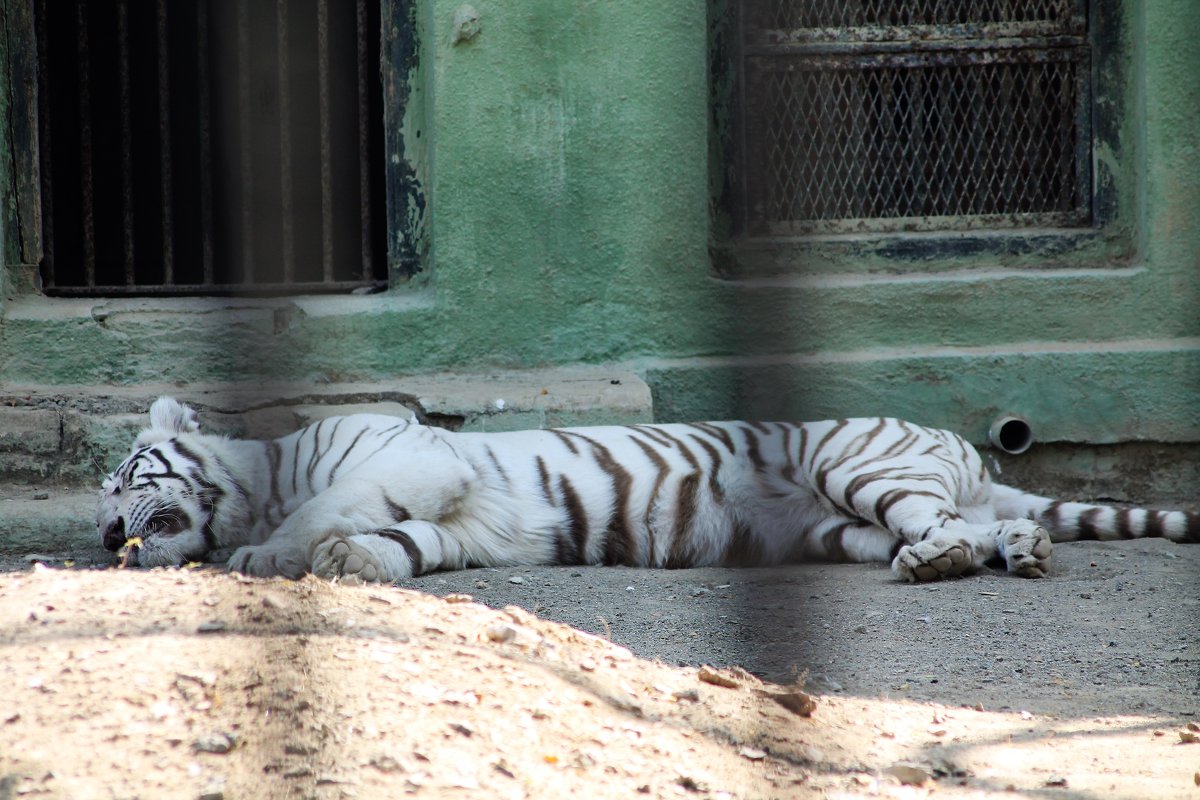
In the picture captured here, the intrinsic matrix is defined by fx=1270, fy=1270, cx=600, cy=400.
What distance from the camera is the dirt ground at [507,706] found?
1.62 metres

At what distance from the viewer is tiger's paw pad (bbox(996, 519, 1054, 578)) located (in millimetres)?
3561

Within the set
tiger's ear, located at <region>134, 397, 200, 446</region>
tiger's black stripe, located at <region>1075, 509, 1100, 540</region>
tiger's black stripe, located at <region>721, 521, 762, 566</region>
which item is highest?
tiger's ear, located at <region>134, 397, 200, 446</region>

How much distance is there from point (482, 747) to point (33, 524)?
2793mm

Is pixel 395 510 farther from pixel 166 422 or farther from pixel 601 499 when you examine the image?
pixel 166 422

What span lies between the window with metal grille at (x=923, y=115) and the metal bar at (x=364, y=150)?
4.59 feet

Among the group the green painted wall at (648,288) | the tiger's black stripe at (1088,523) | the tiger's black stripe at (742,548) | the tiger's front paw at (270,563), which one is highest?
the green painted wall at (648,288)

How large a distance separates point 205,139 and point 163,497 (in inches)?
65.9

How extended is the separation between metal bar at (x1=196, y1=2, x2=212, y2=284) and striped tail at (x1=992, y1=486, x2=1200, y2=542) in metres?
3.03

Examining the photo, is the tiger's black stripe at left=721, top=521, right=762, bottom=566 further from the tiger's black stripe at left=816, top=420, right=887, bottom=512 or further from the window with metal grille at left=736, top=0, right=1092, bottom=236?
the window with metal grille at left=736, top=0, right=1092, bottom=236

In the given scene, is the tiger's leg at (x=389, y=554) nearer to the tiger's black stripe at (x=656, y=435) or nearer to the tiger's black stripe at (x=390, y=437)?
the tiger's black stripe at (x=390, y=437)

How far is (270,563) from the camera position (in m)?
3.30

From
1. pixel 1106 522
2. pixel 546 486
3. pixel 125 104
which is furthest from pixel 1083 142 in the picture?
pixel 125 104

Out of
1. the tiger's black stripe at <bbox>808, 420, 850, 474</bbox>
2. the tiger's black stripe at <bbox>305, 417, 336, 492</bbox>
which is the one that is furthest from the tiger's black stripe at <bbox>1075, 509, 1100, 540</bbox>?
the tiger's black stripe at <bbox>305, 417, 336, 492</bbox>

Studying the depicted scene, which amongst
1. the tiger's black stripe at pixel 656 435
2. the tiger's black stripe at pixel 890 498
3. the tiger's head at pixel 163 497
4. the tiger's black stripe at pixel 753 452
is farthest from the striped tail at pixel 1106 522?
the tiger's head at pixel 163 497
